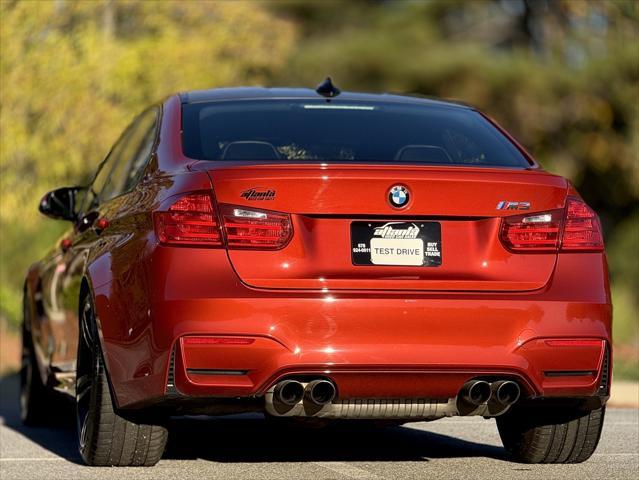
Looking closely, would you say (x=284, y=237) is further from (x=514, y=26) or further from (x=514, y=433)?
(x=514, y=26)

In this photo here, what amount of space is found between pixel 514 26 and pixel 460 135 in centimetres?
4067

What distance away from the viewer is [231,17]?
25828 mm

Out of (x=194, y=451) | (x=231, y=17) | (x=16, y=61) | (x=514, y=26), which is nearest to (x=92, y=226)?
(x=194, y=451)

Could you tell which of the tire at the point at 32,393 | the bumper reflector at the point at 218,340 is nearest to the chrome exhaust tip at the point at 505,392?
the bumper reflector at the point at 218,340

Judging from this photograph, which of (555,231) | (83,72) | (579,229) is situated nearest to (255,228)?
(555,231)

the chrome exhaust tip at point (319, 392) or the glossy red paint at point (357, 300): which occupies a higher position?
the glossy red paint at point (357, 300)

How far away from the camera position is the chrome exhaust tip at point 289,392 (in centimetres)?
630

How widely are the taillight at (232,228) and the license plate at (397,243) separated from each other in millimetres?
280

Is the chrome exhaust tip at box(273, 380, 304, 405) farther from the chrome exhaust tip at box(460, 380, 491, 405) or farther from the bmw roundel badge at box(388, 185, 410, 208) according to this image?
the bmw roundel badge at box(388, 185, 410, 208)

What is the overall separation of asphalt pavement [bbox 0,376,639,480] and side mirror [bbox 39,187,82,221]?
3.95 ft

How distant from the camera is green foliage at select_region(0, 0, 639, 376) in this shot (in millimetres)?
19578

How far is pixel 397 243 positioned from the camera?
20.8 ft

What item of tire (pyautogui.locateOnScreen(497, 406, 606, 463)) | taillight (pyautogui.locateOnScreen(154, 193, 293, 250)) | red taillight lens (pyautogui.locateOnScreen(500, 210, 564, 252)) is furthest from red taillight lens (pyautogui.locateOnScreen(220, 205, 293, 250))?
tire (pyautogui.locateOnScreen(497, 406, 606, 463))

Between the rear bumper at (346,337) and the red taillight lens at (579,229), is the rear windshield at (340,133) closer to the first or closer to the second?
the red taillight lens at (579,229)
